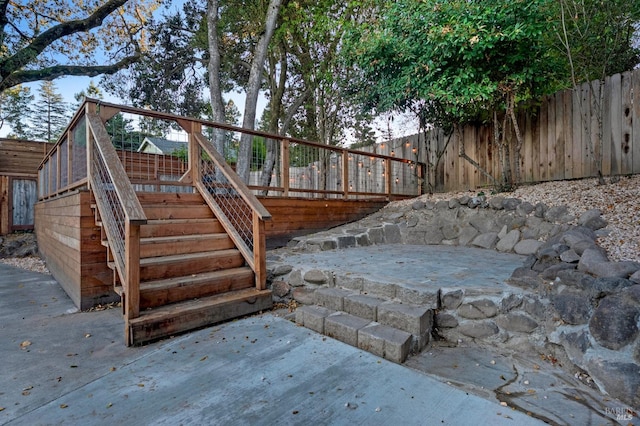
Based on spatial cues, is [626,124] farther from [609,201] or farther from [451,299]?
[451,299]

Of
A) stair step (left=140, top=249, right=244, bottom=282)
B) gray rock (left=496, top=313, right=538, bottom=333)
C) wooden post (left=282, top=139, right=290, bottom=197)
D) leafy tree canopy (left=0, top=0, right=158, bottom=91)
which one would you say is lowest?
gray rock (left=496, top=313, right=538, bottom=333)

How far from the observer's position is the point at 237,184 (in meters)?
3.47

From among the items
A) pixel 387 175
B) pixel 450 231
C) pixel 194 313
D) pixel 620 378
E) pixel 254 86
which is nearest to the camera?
pixel 620 378

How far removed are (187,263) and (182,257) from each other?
107 millimetres

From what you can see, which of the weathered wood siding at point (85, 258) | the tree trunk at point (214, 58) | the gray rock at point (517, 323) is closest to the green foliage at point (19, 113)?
the tree trunk at point (214, 58)

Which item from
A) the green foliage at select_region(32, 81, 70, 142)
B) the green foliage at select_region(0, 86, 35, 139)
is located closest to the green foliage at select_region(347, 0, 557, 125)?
the green foliage at select_region(0, 86, 35, 139)

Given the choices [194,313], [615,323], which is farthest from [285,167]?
[615,323]

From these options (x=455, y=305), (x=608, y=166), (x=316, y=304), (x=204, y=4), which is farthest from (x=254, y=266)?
(x=204, y=4)

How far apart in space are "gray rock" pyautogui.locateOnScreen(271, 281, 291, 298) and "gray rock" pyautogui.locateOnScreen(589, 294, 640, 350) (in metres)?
2.41

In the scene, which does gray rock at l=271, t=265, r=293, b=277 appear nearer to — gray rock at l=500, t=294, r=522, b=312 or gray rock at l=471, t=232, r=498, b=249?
gray rock at l=500, t=294, r=522, b=312

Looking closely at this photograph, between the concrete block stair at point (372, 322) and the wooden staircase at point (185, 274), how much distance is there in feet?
2.24

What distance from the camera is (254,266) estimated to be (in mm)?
3203

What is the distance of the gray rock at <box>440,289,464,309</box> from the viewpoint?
2305 mm

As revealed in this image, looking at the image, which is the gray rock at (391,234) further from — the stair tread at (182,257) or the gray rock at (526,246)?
the stair tread at (182,257)
